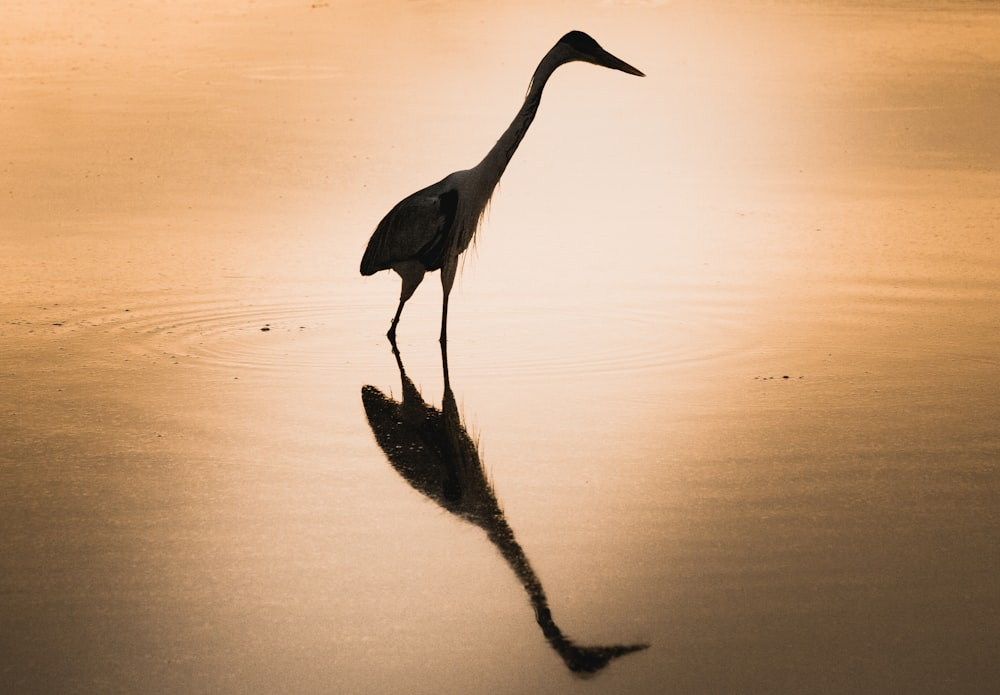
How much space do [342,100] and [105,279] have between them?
19.6 ft

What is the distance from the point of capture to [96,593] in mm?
4105

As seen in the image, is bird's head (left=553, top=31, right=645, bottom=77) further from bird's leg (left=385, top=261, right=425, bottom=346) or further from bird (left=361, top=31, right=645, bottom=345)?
bird's leg (left=385, top=261, right=425, bottom=346)

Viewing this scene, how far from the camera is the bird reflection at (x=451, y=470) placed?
3744 mm

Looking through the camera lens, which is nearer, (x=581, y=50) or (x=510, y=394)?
(x=510, y=394)

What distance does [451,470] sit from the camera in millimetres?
5328

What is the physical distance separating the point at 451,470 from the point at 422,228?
2318mm

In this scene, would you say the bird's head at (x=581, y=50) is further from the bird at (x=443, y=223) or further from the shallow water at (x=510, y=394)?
the shallow water at (x=510, y=394)

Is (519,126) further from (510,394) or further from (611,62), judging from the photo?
(510,394)

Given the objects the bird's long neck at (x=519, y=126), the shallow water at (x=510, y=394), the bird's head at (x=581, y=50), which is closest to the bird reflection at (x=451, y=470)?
the shallow water at (x=510, y=394)

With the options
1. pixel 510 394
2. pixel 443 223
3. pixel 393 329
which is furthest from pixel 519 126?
pixel 510 394

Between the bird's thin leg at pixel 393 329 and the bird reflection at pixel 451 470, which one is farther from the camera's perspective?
the bird's thin leg at pixel 393 329

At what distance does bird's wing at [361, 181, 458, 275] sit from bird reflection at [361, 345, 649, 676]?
0.65 metres

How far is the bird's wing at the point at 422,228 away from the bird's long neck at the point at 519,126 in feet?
0.76

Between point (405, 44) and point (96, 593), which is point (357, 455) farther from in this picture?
point (405, 44)
